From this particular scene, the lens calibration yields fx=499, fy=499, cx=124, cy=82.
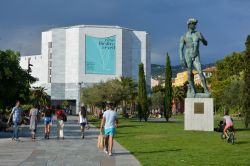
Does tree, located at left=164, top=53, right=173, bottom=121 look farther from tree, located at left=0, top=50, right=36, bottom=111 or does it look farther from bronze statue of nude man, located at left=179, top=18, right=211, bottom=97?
tree, located at left=0, top=50, right=36, bottom=111

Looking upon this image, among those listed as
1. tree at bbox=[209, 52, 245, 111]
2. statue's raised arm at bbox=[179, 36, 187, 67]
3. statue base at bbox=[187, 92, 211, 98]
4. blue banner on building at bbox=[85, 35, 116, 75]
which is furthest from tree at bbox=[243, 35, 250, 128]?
blue banner on building at bbox=[85, 35, 116, 75]

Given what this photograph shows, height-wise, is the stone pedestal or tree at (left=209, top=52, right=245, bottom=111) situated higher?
tree at (left=209, top=52, right=245, bottom=111)

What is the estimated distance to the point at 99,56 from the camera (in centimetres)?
15488

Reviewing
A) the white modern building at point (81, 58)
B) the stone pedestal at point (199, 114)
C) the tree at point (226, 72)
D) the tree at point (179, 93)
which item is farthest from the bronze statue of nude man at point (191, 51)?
the white modern building at point (81, 58)

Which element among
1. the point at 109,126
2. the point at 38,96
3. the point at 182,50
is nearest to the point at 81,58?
the point at 38,96

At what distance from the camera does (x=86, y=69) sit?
154m

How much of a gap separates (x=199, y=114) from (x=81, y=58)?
127122 millimetres

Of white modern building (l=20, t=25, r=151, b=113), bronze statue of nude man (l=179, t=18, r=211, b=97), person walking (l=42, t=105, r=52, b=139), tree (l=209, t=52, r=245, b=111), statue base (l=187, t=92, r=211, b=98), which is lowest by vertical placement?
person walking (l=42, t=105, r=52, b=139)

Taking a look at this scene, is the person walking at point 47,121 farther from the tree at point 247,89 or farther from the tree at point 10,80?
the tree at point 247,89

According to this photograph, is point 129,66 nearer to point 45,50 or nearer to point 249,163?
point 45,50

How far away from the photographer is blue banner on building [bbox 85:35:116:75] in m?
155

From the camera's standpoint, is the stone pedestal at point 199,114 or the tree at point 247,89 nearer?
the stone pedestal at point 199,114

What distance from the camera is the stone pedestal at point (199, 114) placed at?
2842 cm

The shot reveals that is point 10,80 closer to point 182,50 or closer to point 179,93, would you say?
point 182,50
